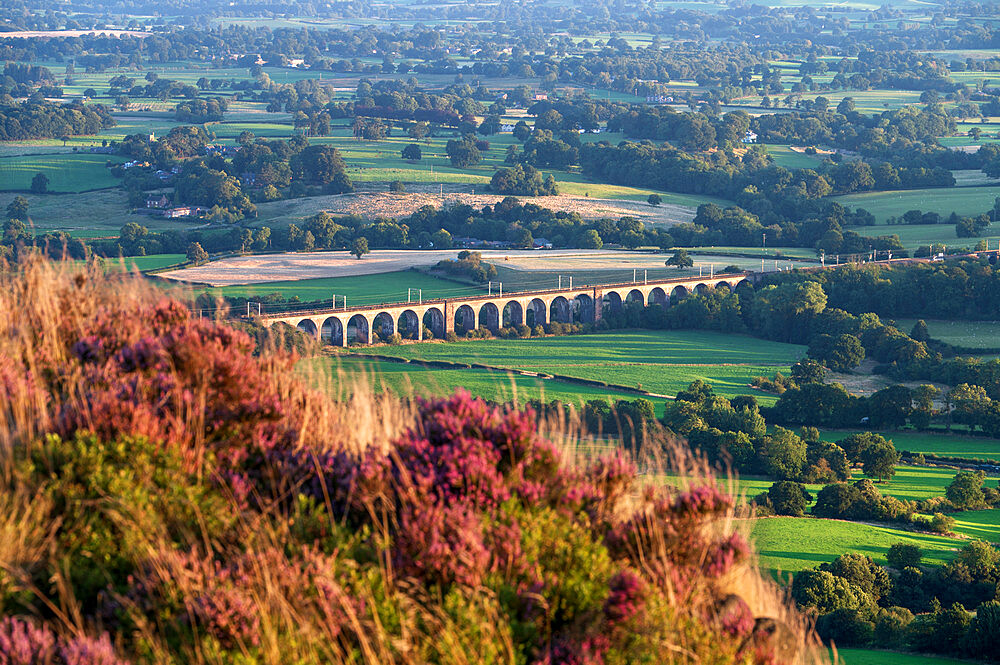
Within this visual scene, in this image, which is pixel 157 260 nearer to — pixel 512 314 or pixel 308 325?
pixel 308 325

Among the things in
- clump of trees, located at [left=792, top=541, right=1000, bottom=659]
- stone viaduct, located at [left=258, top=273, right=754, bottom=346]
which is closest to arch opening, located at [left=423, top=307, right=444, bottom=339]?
stone viaduct, located at [left=258, top=273, right=754, bottom=346]

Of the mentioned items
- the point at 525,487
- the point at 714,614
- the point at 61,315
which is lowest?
the point at 714,614

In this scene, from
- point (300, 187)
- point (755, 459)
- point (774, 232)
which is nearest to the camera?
point (755, 459)

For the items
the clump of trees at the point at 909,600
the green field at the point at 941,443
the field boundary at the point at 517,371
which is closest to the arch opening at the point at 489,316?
the field boundary at the point at 517,371

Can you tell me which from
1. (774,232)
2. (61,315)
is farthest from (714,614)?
(774,232)

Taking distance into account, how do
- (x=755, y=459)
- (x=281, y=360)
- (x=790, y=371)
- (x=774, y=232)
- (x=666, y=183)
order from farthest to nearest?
(x=666, y=183) → (x=774, y=232) → (x=790, y=371) → (x=755, y=459) → (x=281, y=360)

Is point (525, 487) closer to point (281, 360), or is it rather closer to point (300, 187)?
point (281, 360)

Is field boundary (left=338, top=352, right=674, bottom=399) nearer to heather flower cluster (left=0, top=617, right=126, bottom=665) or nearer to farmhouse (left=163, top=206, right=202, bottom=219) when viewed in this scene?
farmhouse (left=163, top=206, right=202, bottom=219)

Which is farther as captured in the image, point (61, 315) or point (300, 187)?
point (300, 187)
